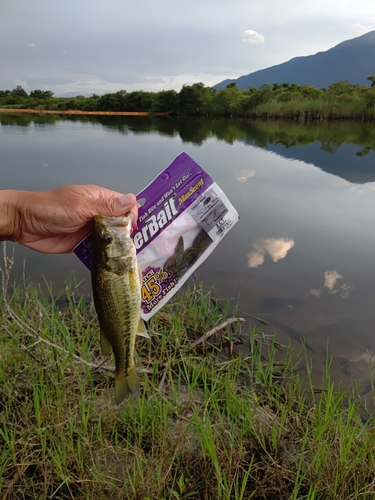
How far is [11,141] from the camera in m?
22.1

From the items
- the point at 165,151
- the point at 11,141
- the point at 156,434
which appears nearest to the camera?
the point at 156,434

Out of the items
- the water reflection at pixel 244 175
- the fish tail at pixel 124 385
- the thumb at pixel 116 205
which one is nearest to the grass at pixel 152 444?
A: the fish tail at pixel 124 385

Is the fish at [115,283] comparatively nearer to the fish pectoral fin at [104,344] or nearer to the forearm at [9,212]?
the fish pectoral fin at [104,344]

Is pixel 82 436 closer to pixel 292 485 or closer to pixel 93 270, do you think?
pixel 93 270

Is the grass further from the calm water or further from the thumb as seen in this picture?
the calm water

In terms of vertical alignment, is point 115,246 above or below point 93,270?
above

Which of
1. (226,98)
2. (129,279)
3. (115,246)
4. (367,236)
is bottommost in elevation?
(367,236)

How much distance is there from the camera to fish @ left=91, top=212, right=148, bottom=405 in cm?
188

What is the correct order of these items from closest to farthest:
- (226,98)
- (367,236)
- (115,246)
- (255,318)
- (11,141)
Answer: (115,246)
(255,318)
(367,236)
(11,141)
(226,98)

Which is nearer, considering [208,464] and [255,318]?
[208,464]

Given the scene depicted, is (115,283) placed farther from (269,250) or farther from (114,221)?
(269,250)

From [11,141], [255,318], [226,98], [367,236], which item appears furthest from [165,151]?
[226,98]

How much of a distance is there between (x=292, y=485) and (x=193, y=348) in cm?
165

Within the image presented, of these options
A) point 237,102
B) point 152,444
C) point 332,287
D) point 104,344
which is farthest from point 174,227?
point 237,102
